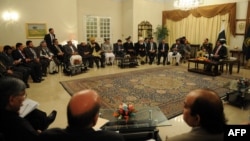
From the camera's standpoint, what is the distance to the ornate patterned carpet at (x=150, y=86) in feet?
13.0

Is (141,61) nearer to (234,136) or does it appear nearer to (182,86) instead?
(182,86)

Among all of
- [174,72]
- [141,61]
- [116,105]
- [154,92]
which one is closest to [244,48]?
[174,72]

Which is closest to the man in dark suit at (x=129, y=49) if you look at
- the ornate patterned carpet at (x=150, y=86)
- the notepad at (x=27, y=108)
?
the ornate patterned carpet at (x=150, y=86)

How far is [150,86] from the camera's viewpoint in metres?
5.07

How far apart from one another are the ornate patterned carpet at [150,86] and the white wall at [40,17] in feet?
10.6

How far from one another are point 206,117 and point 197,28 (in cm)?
888

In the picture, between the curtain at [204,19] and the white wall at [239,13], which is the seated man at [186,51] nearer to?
the curtain at [204,19]

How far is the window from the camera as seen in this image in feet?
31.0

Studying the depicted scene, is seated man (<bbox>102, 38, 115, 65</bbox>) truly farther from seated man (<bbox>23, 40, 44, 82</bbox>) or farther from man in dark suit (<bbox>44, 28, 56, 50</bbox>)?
seated man (<bbox>23, 40, 44, 82</bbox>)

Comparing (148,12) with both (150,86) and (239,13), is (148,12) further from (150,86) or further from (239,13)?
(150,86)

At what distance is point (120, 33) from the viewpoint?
34.6 ft

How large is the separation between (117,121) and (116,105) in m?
1.16

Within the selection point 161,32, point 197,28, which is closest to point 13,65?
point 161,32

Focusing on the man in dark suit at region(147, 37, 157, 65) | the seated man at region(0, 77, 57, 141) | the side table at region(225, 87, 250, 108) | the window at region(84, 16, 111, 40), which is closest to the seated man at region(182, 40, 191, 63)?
the man in dark suit at region(147, 37, 157, 65)
